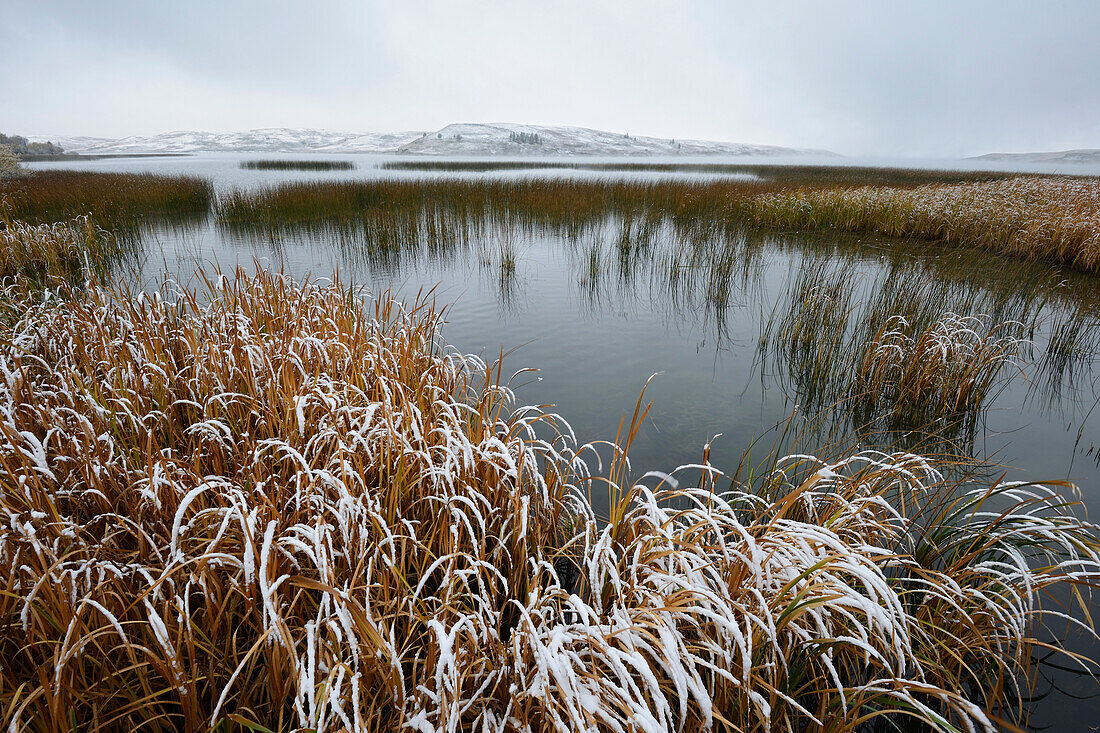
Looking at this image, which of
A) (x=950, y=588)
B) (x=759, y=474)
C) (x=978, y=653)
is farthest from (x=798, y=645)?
(x=759, y=474)

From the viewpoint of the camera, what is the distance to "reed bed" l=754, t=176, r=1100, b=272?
28.6 feet

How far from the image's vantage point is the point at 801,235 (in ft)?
38.1

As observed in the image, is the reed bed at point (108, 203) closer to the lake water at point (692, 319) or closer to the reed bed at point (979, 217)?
the lake water at point (692, 319)

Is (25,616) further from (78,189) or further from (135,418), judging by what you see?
(78,189)

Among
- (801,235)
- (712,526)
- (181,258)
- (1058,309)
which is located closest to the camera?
(712,526)

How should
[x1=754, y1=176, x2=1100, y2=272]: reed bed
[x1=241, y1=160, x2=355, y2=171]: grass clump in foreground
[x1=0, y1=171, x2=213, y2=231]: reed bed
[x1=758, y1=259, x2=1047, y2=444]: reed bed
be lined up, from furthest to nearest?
[x1=241, y1=160, x2=355, y2=171]: grass clump in foreground < [x1=0, y1=171, x2=213, y2=231]: reed bed < [x1=754, y1=176, x2=1100, y2=272]: reed bed < [x1=758, y1=259, x2=1047, y2=444]: reed bed

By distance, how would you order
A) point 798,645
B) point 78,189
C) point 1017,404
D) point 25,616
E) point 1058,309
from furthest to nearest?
1. point 78,189
2. point 1058,309
3. point 1017,404
4. point 798,645
5. point 25,616

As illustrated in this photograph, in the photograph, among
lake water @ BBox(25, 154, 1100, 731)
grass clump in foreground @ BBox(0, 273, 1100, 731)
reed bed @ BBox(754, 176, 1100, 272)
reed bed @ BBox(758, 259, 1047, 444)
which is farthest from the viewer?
reed bed @ BBox(754, 176, 1100, 272)

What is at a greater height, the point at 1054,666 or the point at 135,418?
the point at 135,418

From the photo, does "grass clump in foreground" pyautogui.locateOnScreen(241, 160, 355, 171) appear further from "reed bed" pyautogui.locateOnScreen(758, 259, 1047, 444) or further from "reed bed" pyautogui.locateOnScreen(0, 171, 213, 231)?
"reed bed" pyautogui.locateOnScreen(758, 259, 1047, 444)

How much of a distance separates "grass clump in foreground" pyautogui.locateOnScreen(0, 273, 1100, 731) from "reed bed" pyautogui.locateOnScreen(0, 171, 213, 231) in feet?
32.1

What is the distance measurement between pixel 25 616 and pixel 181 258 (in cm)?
915

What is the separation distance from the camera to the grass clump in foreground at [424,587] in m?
1.33

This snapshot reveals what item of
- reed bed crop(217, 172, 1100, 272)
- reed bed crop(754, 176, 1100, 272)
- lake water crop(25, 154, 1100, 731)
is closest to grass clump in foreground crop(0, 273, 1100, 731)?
lake water crop(25, 154, 1100, 731)
